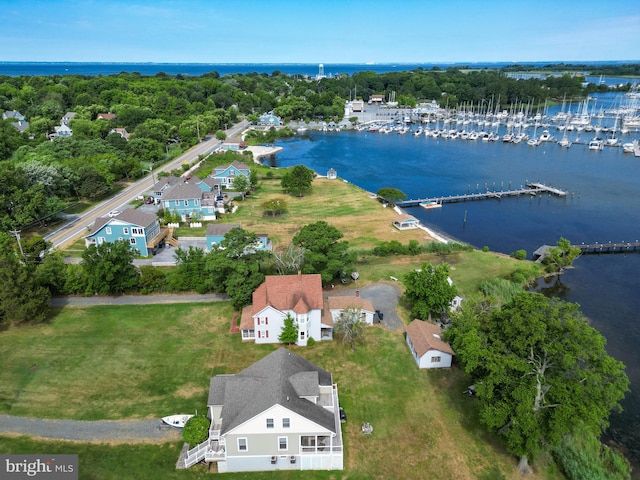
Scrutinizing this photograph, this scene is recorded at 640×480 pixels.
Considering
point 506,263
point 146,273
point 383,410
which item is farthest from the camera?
point 506,263

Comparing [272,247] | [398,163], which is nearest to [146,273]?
[272,247]

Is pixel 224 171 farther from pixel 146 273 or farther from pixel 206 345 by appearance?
pixel 206 345

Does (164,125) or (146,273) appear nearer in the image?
(146,273)

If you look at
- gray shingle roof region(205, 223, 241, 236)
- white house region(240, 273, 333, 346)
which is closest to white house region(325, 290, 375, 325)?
white house region(240, 273, 333, 346)

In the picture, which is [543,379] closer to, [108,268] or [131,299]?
[131,299]

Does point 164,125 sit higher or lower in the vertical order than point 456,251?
higher

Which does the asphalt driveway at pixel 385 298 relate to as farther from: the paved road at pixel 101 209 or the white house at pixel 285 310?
the paved road at pixel 101 209

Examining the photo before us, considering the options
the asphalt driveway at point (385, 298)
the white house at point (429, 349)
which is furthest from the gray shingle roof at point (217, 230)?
the white house at point (429, 349)
